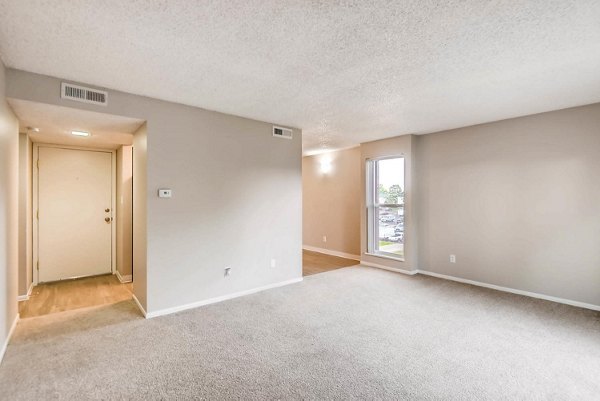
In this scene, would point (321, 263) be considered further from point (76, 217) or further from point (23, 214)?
point (23, 214)

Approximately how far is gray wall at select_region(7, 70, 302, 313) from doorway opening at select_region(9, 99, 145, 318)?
670mm

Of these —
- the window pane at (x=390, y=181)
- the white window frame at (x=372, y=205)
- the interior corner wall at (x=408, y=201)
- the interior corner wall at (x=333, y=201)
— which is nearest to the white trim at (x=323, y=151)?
the interior corner wall at (x=333, y=201)

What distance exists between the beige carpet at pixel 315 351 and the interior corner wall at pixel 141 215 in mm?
314

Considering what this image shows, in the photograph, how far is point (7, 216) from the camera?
265 cm

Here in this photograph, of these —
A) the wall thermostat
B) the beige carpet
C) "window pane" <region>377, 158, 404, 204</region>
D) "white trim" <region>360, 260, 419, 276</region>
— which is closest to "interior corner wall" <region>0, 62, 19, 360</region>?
the beige carpet

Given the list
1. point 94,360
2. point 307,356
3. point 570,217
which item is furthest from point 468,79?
point 94,360

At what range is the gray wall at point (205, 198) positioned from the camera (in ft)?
11.2

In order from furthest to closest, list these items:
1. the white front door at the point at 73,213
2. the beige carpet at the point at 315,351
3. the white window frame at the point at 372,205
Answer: the white window frame at the point at 372,205 < the white front door at the point at 73,213 < the beige carpet at the point at 315,351

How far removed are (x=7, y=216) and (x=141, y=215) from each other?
3.88 ft

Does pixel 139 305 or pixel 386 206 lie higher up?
pixel 386 206

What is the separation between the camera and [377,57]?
2434mm

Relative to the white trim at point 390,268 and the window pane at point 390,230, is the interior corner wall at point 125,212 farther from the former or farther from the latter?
the window pane at point 390,230

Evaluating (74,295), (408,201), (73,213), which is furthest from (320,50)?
(73,213)

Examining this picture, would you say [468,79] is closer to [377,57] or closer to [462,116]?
[377,57]
